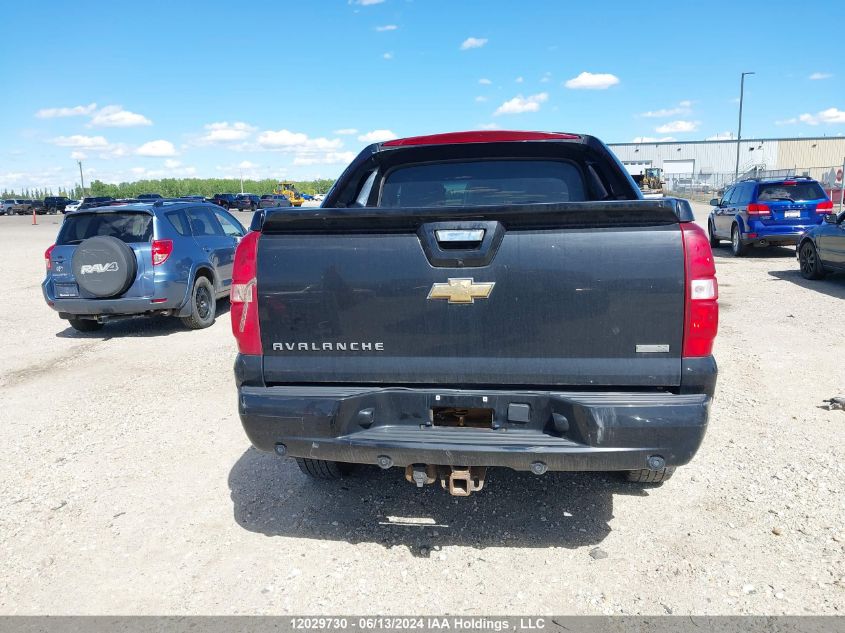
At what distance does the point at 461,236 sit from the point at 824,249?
34.4 ft

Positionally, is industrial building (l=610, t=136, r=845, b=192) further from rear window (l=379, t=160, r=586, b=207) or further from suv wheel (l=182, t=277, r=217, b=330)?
rear window (l=379, t=160, r=586, b=207)

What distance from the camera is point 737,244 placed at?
14.8 meters

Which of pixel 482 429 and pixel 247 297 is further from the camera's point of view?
pixel 247 297

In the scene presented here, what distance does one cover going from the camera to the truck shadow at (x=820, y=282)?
10242 millimetres

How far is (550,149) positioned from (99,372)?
559 cm

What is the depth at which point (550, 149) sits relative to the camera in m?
3.83

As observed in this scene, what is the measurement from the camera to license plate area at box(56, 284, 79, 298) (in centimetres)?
832

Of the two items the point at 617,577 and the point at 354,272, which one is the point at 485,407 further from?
the point at 617,577

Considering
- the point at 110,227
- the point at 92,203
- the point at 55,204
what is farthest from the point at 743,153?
the point at 110,227

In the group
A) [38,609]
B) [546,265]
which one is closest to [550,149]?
[546,265]

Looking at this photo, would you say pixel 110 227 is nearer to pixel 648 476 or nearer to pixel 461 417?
pixel 461 417

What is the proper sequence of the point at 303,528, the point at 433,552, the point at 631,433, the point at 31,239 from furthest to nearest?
the point at 31,239 → the point at 303,528 → the point at 433,552 → the point at 631,433

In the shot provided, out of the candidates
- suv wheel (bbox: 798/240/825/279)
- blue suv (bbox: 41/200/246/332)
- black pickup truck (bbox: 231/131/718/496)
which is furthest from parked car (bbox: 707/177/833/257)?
black pickup truck (bbox: 231/131/718/496)

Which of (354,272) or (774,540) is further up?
(354,272)
